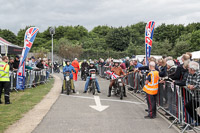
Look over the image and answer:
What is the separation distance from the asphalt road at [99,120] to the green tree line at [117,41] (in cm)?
4402

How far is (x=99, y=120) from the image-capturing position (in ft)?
25.7

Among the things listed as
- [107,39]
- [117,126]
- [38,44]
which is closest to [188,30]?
[107,39]

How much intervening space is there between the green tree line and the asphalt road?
44.0m

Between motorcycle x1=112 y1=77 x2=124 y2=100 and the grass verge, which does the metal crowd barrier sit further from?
motorcycle x1=112 y1=77 x2=124 y2=100

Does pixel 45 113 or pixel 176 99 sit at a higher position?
pixel 176 99

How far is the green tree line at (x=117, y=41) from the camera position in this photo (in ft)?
185

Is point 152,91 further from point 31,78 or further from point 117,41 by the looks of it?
point 117,41

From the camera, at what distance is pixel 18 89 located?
14.6 meters

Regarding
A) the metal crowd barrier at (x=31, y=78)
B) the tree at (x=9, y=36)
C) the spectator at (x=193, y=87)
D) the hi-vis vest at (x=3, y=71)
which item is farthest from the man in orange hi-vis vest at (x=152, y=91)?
the tree at (x=9, y=36)

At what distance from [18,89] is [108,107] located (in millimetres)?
6736

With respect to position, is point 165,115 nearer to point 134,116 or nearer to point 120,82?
point 134,116

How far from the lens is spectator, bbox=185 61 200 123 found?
614 centimetres

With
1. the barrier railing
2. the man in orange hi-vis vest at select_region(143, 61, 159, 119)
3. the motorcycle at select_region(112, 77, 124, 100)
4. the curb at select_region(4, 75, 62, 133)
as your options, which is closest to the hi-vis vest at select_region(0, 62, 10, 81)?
the curb at select_region(4, 75, 62, 133)

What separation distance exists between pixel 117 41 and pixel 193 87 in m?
65.2
